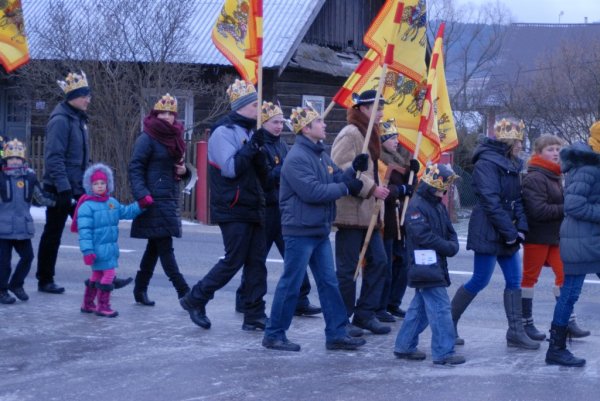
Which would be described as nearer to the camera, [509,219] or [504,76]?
[509,219]

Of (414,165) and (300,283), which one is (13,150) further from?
(414,165)

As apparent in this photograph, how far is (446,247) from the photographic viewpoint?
731 cm

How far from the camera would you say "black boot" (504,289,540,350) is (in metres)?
8.01

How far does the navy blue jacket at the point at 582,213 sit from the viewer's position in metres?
7.22

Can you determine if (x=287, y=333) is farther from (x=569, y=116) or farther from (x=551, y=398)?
(x=569, y=116)

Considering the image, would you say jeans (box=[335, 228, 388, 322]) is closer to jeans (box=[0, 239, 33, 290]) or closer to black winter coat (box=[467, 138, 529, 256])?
black winter coat (box=[467, 138, 529, 256])

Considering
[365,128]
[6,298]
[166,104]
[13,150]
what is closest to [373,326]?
[365,128]

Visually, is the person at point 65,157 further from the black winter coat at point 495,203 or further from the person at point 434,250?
the black winter coat at point 495,203

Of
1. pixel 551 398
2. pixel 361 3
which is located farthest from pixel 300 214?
pixel 361 3

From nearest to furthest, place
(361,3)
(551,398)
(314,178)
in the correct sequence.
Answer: (551,398), (314,178), (361,3)

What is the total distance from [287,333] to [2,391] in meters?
2.61

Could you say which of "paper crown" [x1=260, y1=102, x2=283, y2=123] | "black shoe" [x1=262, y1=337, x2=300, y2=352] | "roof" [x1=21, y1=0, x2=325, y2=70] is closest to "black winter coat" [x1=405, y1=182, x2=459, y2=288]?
"black shoe" [x1=262, y1=337, x2=300, y2=352]

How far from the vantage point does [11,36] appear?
9.51 m

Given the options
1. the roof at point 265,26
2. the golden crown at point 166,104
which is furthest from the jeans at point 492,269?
the roof at point 265,26
